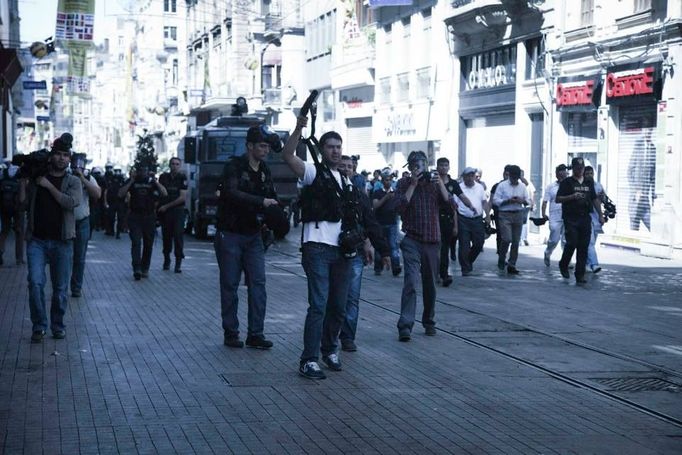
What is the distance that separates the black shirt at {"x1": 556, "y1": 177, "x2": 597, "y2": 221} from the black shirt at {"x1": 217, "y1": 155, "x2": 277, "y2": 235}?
25.6ft

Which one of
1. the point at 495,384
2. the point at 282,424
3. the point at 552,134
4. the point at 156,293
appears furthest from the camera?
the point at 552,134

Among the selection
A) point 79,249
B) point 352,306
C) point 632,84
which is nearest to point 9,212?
point 79,249

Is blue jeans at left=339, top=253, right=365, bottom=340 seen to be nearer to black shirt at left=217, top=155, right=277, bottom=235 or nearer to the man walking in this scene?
black shirt at left=217, top=155, right=277, bottom=235

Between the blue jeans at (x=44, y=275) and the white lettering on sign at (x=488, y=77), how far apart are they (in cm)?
2290

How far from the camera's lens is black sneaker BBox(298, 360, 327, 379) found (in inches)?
351

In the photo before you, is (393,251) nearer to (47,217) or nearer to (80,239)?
(80,239)

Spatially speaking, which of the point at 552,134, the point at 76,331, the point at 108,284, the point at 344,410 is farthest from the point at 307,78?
the point at 344,410

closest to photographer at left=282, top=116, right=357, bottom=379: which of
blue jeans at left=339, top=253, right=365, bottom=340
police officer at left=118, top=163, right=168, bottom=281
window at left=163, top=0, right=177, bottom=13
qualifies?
blue jeans at left=339, top=253, right=365, bottom=340

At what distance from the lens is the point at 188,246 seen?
87.0ft

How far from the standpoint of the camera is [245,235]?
10.4m

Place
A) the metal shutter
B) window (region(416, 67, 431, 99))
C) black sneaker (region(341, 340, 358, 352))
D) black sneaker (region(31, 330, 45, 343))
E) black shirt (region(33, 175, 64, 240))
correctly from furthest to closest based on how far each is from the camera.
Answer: window (region(416, 67, 431, 99)) < the metal shutter < black shirt (region(33, 175, 64, 240)) < black sneaker (region(31, 330, 45, 343)) < black sneaker (region(341, 340, 358, 352))

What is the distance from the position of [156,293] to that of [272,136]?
6020 mm

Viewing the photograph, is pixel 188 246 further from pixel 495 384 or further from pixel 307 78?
pixel 307 78

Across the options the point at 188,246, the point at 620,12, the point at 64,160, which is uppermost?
the point at 620,12
